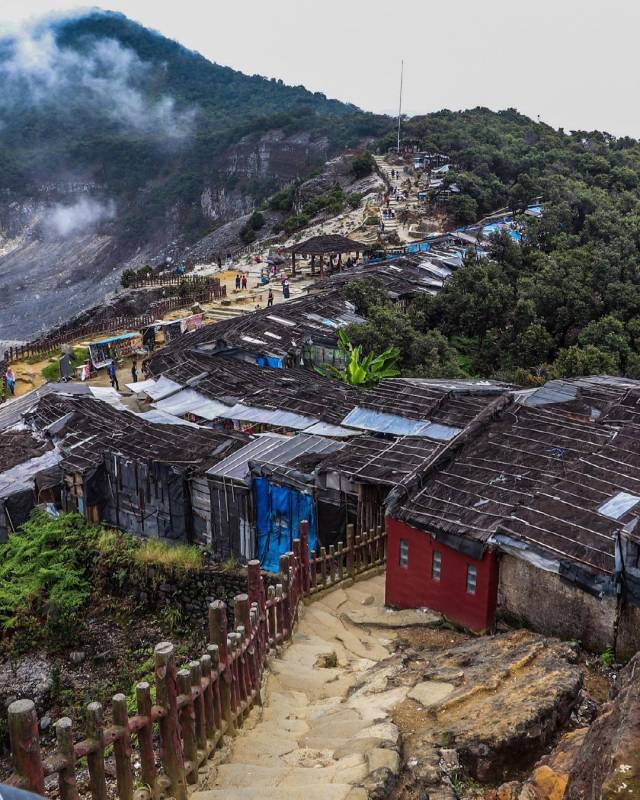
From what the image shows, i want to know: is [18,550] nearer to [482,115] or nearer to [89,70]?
[482,115]

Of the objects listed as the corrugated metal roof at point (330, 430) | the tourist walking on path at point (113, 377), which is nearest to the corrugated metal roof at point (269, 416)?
the corrugated metal roof at point (330, 430)

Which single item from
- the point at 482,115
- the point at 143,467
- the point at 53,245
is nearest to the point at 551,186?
the point at 482,115

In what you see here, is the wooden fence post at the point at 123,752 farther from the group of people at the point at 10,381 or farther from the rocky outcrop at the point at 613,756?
the group of people at the point at 10,381

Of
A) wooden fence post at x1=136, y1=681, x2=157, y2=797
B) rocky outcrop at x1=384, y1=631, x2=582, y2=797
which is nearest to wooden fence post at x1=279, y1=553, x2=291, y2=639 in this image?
rocky outcrop at x1=384, y1=631, x2=582, y2=797

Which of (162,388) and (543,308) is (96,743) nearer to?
(162,388)

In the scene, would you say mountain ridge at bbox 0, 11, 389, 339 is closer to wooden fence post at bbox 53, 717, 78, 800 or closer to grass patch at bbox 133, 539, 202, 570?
grass patch at bbox 133, 539, 202, 570
